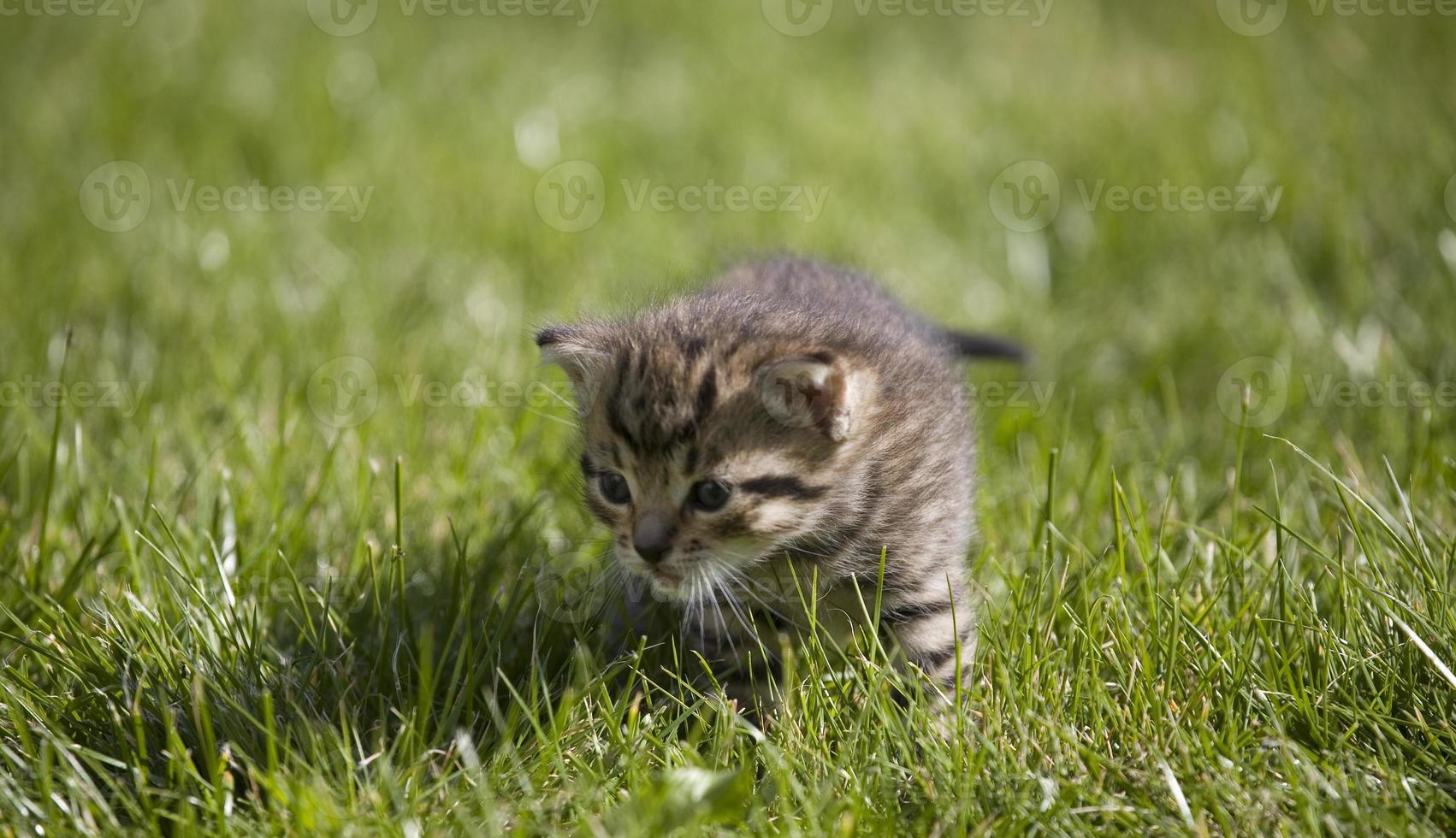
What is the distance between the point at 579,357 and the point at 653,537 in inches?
20.6

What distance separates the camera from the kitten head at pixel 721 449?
2416 mm

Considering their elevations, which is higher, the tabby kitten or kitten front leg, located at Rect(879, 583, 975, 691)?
the tabby kitten

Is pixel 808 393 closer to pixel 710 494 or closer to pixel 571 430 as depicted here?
pixel 710 494

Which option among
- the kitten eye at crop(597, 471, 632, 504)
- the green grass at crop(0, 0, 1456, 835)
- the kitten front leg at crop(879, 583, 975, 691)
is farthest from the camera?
the kitten front leg at crop(879, 583, 975, 691)

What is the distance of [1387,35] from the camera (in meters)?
6.54

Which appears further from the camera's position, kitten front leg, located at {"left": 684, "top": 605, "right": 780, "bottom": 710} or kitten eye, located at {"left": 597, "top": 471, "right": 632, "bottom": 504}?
kitten front leg, located at {"left": 684, "top": 605, "right": 780, "bottom": 710}

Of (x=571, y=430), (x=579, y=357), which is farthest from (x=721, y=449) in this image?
(x=571, y=430)

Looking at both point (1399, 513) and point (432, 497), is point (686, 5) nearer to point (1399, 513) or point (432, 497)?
point (432, 497)

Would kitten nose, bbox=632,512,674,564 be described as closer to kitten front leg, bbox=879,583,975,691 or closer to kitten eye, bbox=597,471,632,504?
kitten eye, bbox=597,471,632,504

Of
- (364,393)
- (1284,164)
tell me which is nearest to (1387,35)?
(1284,164)

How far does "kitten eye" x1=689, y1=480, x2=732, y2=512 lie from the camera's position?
2.43m

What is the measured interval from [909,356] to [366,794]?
1645 mm

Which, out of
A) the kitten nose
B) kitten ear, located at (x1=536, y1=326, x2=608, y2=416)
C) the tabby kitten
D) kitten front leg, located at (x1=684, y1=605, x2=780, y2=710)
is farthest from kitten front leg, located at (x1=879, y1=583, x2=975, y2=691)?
kitten ear, located at (x1=536, y1=326, x2=608, y2=416)

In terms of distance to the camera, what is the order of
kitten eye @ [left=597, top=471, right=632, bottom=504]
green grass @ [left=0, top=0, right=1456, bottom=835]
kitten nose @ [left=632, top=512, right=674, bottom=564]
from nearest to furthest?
green grass @ [left=0, top=0, right=1456, bottom=835] → kitten nose @ [left=632, top=512, right=674, bottom=564] → kitten eye @ [left=597, top=471, right=632, bottom=504]
